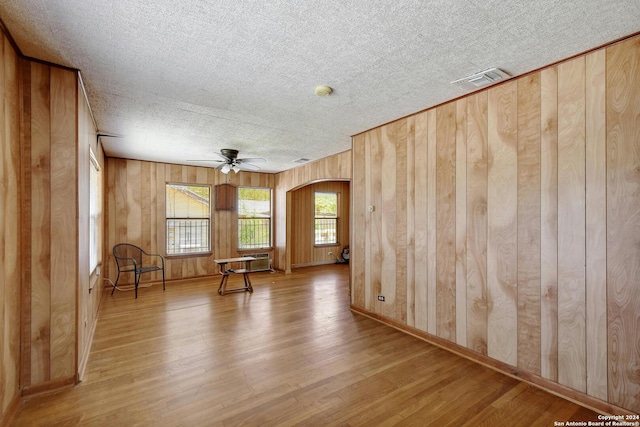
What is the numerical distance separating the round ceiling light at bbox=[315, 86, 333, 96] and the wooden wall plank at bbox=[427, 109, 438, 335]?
4.17 feet

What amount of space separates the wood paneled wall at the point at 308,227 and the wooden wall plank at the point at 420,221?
518cm

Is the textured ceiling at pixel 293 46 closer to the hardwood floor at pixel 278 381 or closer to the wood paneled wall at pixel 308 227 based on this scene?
the hardwood floor at pixel 278 381

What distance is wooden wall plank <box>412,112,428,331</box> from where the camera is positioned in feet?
10.8

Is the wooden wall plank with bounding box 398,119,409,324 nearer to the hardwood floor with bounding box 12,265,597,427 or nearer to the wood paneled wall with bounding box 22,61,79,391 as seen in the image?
the hardwood floor with bounding box 12,265,597,427

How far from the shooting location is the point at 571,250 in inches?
86.3

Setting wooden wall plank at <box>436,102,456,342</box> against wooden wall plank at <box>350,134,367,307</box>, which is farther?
wooden wall plank at <box>350,134,367,307</box>

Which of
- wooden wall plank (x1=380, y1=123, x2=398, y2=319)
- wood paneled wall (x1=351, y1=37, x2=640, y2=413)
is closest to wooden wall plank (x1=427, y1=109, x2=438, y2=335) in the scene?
wood paneled wall (x1=351, y1=37, x2=640, y2=413)

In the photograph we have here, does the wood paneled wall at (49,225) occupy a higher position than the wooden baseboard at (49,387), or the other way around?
the wood paneled wall at (49,225)

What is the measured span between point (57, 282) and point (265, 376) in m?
1.92

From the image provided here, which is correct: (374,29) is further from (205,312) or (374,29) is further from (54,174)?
(205,312)

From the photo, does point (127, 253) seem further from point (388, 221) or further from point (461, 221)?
point (461, 221)

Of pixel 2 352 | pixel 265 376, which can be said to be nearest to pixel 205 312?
pixel 265 376

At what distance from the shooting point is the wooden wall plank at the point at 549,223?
2279 millimetres

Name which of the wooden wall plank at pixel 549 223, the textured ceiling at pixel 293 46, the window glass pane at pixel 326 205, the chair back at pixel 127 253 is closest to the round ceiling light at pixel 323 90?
the textured ceiling at pixel 293 46
